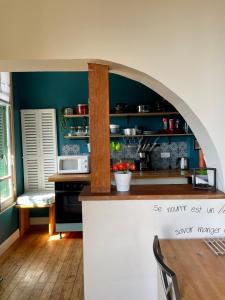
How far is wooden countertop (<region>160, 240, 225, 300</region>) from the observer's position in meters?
1.20

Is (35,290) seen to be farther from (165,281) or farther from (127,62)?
(127,62)

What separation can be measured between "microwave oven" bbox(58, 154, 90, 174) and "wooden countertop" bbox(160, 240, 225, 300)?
2793 millimetres

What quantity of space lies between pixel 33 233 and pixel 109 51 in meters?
3.51

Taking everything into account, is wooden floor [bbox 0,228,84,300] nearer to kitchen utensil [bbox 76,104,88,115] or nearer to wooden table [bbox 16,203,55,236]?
wooden table [bbox 16,203,55,236]

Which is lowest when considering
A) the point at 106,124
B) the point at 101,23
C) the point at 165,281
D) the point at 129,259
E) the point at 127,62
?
the point at 129,259

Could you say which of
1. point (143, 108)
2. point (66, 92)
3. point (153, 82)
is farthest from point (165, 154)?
point (153, 82)

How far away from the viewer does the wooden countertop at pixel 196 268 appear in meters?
1.20

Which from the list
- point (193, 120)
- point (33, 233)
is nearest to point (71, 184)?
point (33, 233)

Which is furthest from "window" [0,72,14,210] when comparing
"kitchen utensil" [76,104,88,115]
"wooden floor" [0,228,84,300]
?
"kitchen utensil" [76,104,88,115]

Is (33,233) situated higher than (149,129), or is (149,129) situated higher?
(149,129)

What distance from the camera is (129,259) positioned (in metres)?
2.12

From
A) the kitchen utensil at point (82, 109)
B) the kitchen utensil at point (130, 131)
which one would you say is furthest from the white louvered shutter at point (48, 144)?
the kitchen utensil at point (130, 131)

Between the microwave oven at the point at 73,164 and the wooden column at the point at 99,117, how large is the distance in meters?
2.36

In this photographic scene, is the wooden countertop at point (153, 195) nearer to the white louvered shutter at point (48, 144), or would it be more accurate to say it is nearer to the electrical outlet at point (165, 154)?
the electrical outlet at point (165, 154)
